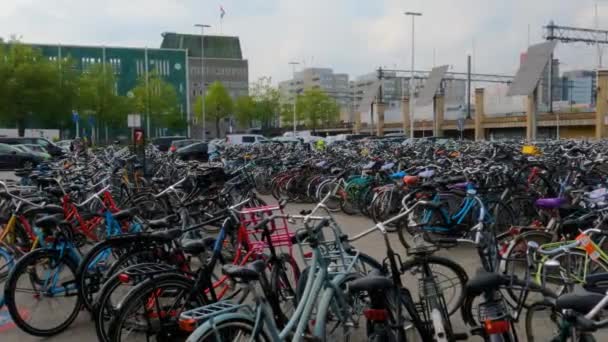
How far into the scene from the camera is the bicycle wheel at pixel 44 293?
4.21 m

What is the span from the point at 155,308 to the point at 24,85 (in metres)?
34.9

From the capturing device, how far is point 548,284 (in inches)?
145

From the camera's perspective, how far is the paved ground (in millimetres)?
4317

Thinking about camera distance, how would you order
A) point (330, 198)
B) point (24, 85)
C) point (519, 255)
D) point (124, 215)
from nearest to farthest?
point (519, 255), point (124, 215), point (330, 198), point (24, 85)

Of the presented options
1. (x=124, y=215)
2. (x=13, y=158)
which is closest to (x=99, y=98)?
(x=13, y=158)

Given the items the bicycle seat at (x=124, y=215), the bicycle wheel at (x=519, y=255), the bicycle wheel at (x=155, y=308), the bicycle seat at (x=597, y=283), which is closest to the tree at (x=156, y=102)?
the bicycle seat at (x=124, y=215)

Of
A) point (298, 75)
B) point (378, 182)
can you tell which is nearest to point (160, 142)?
point (378, 182)

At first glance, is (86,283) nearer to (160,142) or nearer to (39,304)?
(39,304)

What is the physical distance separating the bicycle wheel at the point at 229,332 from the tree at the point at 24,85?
3516 cm

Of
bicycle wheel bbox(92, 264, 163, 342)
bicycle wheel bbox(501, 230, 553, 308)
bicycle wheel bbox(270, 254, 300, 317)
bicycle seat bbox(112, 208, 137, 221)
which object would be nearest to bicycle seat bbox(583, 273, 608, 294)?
bicycle wheel bbox(501, 230, 553, 308)

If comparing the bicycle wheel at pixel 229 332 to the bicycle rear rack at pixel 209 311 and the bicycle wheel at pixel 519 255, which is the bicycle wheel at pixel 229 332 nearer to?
the bicycle rear rack at pixel 209 311

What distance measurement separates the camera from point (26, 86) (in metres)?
33.8

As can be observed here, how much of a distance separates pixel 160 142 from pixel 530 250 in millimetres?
32377

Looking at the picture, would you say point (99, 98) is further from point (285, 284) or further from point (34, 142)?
point (285, 284)
